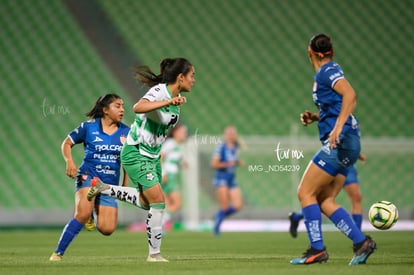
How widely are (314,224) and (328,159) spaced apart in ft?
1.66

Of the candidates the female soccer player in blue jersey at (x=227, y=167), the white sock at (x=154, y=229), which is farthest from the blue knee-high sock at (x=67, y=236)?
the female soccer player in blue jersey at (x=227, y=167)

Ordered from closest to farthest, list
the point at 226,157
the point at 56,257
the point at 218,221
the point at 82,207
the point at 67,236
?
the point at 56,257 < the point at 67,236 < the point at 82,207 < the point at 218,221 < the point at 226,157

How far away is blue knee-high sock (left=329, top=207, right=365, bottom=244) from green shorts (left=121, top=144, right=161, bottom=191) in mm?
1504

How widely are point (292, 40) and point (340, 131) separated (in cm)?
1327

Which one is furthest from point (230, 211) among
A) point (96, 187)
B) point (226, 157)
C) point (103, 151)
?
point (96, 187)

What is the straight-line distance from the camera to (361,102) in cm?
1803

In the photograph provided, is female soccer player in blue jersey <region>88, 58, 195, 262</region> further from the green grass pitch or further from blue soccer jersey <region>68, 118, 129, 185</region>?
blue soccer jersey <region>68, 118, 129, 185</region>

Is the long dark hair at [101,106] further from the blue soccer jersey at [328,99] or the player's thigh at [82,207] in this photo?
the blue soccer jersey at [328,99]

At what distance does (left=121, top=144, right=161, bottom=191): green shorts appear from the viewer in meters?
6.76

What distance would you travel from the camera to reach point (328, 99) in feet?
20.8

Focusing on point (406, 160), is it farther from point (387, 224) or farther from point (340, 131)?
point (340, 131)

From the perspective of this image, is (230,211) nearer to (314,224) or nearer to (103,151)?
(103,151)

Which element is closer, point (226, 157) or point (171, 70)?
point (171, 70)

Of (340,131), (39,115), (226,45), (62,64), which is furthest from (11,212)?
(340,131)
